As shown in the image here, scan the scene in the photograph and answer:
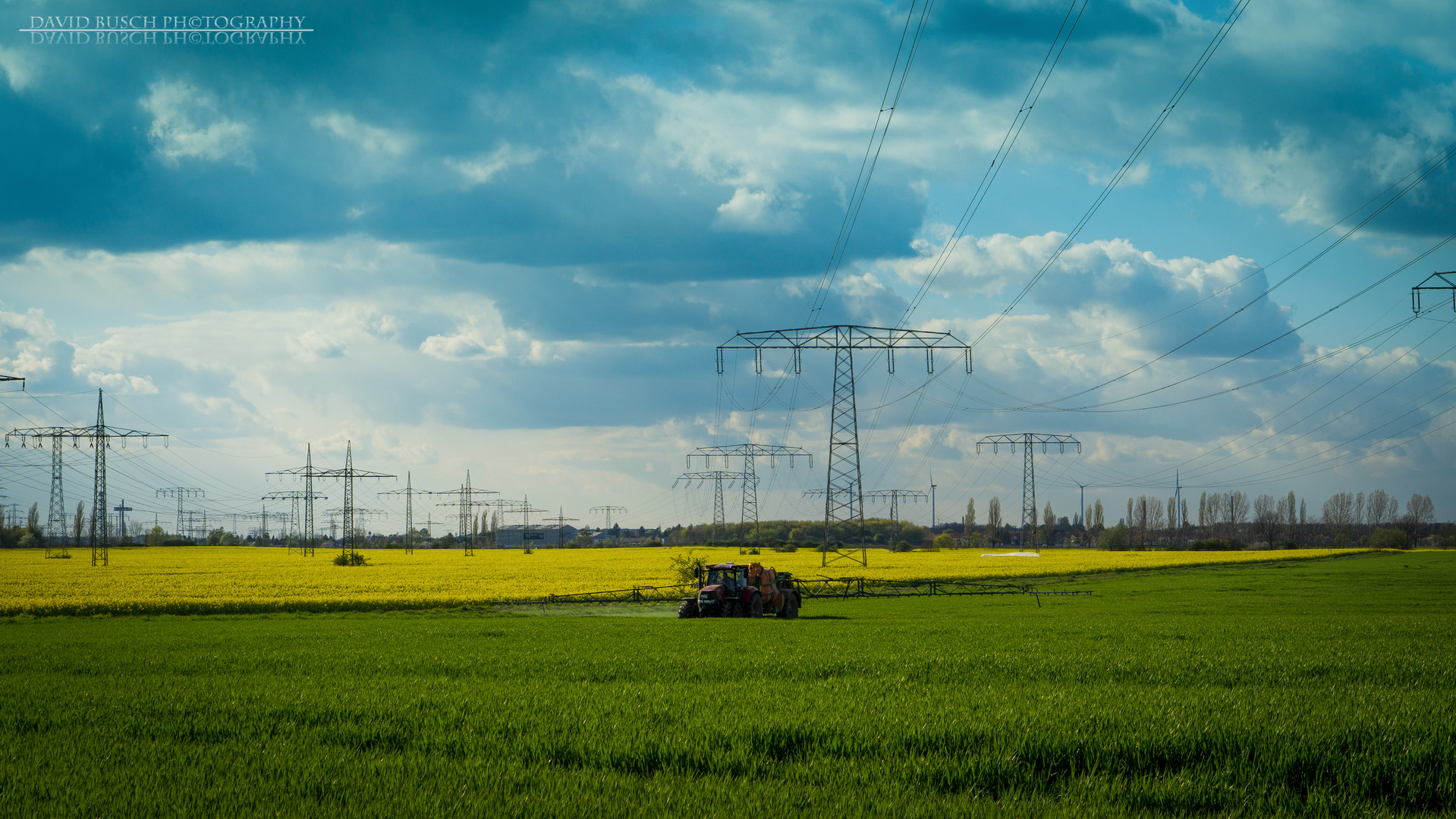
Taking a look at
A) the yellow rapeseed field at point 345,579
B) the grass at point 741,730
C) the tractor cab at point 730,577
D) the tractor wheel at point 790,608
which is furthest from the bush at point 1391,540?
the grass at point 741,730

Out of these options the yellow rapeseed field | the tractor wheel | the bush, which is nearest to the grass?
the tractor wheel

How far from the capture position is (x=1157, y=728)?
10.9 metres

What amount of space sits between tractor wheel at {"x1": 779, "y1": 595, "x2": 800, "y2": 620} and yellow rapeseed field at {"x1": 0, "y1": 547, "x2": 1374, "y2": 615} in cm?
2075

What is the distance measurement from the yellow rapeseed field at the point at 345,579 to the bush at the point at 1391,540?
5353 cm

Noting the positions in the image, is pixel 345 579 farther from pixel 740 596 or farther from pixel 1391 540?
pixel 1391 540

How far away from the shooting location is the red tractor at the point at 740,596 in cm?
4325

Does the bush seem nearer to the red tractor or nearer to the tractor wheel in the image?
the tractor wheel

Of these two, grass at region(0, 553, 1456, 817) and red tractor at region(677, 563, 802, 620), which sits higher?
grass at region(0, 553, 1456, 817)

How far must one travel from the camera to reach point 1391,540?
166m

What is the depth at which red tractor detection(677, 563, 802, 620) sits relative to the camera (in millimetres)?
43250

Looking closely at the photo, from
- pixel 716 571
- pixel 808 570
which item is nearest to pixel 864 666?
pixel 716 571

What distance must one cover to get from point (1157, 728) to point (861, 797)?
478cm

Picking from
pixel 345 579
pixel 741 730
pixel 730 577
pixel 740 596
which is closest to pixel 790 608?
pixel 740 596

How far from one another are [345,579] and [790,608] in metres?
49.9
